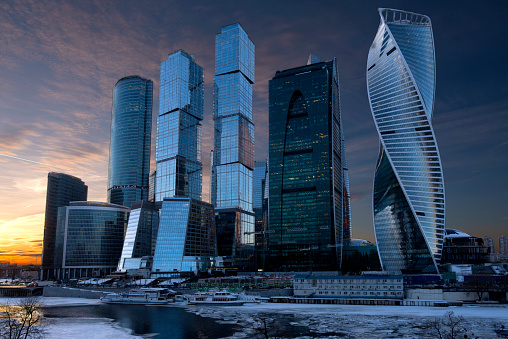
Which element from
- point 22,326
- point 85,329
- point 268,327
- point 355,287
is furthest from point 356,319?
point 22,326

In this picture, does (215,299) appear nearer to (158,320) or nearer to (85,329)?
(158,320)

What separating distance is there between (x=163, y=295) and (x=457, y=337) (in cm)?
11672

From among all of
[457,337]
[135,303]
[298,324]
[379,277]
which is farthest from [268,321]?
[135,303]

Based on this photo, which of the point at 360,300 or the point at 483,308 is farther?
the point at 360,300

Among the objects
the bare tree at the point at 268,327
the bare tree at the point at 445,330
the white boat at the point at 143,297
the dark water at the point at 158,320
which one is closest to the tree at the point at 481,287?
the bare tree at the point at 445,330

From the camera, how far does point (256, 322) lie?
106m

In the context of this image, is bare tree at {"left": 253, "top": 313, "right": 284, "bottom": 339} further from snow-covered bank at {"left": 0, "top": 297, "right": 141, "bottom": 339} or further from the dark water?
snow-covered bank at {"left": 0, "top": 297, "right": 141, "bottom": 339}

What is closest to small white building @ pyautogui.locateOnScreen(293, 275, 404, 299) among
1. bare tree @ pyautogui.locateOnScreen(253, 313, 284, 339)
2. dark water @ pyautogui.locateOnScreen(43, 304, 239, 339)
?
bare tree @ pyautogui.locateOnScreen(253, 313, 284, 339)

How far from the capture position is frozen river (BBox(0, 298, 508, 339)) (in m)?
91.4

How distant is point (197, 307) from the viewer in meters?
148

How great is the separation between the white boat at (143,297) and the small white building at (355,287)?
167 ft

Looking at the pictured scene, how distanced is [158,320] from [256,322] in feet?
94.3

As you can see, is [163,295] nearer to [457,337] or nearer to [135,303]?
[135,303]

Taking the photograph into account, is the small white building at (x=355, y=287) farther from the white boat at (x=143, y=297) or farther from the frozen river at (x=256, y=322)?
the white boat at (x=143, y=297)
